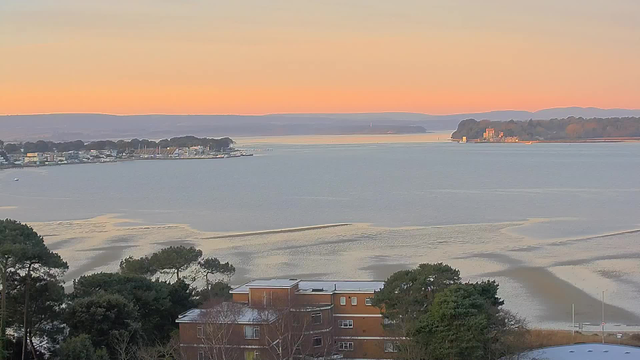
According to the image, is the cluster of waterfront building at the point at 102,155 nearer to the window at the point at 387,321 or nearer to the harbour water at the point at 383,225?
the harbour water at the point at 383,225

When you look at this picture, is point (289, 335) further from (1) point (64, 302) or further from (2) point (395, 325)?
(1) point (64, 302)

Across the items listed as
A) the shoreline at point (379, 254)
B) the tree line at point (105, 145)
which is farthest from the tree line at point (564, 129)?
the shoreline at point (379, 254)

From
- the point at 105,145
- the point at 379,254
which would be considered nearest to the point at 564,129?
the point at 105,145

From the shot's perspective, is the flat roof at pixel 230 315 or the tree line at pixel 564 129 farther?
the tree line at pixel 564 129

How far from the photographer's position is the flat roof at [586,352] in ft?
30.0

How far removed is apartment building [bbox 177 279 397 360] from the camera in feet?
27.5

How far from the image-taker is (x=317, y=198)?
30156 mm

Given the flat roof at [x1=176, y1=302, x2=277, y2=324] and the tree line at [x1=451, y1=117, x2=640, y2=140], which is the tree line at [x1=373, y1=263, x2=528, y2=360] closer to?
the flat roof at [x1=176, y1=302, x2=277, y2=324]

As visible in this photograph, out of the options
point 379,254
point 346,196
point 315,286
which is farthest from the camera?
point 346,196

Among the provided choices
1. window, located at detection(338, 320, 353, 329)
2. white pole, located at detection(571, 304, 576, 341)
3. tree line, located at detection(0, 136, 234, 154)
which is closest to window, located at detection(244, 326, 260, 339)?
window, located at detection(338, 320, 353, 329)

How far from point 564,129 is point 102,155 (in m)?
64.2

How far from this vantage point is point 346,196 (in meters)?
30.7

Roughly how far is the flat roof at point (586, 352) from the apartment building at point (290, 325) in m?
1.79

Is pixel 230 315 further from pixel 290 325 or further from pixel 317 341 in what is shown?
pixel 317 341
